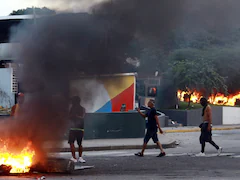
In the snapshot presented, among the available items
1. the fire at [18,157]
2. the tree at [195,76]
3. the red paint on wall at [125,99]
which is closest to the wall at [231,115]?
the tree at [195,76]

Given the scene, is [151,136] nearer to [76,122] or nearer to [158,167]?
[158,167]

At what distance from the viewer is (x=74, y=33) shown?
11.0m

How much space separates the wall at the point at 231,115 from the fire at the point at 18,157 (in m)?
33.1

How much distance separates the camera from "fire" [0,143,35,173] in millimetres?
10758

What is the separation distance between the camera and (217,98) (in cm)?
4919

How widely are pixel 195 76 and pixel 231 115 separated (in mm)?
5007

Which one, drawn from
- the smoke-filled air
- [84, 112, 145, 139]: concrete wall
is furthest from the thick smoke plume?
[84, 112, 145, 139]: concrete wall

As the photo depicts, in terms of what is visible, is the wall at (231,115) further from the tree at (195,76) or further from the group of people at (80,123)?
the group of people at (80,123)

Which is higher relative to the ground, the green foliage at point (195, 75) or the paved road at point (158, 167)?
the green foliage at point (195, 75)

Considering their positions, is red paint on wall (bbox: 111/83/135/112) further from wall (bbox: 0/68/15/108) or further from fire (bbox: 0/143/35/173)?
fire (bbox: 0/143/35/173)

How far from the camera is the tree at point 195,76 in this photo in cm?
4150

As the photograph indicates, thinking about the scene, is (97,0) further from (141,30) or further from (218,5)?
(218,5)

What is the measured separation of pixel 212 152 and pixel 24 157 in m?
6.69

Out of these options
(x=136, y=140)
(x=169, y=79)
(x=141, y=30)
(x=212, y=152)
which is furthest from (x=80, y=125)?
(x=169, y=79)
